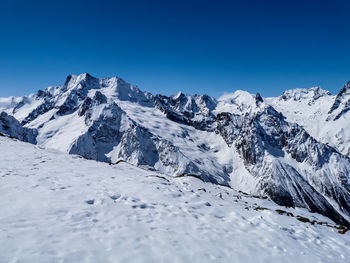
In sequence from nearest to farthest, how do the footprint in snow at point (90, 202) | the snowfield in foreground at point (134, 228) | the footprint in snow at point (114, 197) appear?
the snowfield in foreground at point (134, 228) → the footprint in snow at point (90, 202) → the footprint in snow at point (114, 197)

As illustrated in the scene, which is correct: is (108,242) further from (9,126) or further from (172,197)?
(9,126)

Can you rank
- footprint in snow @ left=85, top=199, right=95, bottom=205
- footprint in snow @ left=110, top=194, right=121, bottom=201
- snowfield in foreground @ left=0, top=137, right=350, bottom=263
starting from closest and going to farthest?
snowfield in foreground @ left=0, top=137, right=350, bottom=263 < footprint in snow @ left=85, top=199, right=95, bottom=205 < footprint in snow @ left=110, top=194, right=121, bottom=201

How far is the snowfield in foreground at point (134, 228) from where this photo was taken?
8.40m

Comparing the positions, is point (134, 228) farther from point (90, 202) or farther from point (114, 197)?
point (114, 197)

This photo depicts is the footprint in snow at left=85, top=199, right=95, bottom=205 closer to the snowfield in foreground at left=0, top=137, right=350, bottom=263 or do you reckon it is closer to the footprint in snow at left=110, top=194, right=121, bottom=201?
the snowfield in foreground at left=0, top=137, right=350, bottom=263

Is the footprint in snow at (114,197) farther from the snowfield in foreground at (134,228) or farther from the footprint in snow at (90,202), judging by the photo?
the footprint in snow at (90,202)

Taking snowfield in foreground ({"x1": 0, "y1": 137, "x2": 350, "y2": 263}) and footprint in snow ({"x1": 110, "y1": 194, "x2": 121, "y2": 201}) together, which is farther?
footprint in snow ({"x1": 110, "y1": 194, "x2": 121, "y2": 201})

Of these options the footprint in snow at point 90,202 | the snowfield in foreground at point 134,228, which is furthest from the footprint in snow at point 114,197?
the footprint in snow at point 90,202

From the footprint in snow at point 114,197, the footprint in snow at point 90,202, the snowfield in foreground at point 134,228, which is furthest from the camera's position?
the footprint in snow at point 114,197

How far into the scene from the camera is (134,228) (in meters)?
10.5

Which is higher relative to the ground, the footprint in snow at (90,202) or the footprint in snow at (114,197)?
the footprint in snow at (114,197)

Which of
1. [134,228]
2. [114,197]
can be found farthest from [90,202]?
[134,228]

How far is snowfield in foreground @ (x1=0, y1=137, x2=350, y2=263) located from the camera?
27.6ft

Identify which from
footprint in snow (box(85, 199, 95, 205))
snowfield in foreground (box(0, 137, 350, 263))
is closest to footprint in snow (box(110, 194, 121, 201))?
snowfield in foreground (box(0, 137, 350, 263))
